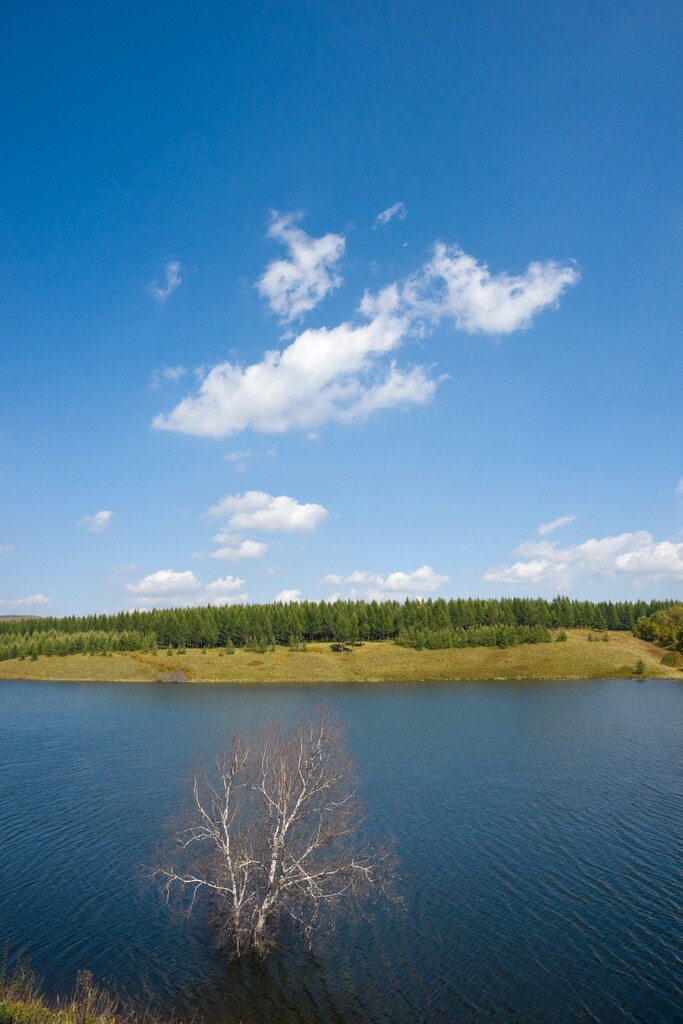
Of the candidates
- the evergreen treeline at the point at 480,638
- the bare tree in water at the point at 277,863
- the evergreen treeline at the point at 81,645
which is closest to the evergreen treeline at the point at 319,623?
the evergreen treeline at the point at 81,645

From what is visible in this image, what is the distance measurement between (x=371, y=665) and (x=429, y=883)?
393 ft

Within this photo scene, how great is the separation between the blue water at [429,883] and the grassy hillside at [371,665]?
6779 cm

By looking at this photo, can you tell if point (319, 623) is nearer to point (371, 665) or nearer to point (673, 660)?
point (371, 665)

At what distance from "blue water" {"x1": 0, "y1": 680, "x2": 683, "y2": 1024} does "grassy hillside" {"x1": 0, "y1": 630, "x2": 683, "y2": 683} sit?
67790 millimetres

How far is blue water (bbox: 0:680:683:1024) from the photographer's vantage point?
2528 centimetres

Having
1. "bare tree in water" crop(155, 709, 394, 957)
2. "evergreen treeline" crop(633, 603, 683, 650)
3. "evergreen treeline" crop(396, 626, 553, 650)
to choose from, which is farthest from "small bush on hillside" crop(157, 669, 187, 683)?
"evergreen treeline" crop(633, 603, 683, 650)

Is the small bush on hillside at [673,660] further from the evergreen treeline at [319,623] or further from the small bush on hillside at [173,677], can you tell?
the small bush on hillside at [173,677]

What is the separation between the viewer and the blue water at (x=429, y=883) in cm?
2528

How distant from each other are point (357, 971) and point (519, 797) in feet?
90.4

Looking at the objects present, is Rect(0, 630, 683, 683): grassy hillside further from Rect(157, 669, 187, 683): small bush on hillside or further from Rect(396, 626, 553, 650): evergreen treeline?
Rect(396, 626, 553, 650): evergreen treeline

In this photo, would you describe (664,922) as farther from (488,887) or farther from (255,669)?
(255,669)

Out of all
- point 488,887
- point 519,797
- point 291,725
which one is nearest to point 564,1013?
point 488,887

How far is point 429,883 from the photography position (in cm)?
3491

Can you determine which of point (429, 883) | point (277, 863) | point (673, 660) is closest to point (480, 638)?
point (673, 660)
